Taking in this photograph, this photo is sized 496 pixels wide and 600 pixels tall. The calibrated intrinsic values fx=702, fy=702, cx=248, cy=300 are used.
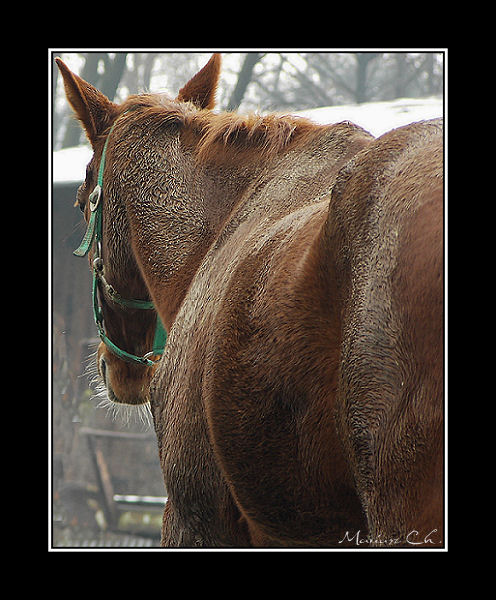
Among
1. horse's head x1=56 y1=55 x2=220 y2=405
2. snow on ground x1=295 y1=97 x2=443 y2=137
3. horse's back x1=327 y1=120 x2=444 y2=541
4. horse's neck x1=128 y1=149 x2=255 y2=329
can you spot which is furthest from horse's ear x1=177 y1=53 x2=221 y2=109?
snow on ground x1=295 y1=97 x2=443 y2=137

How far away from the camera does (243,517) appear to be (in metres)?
2.07

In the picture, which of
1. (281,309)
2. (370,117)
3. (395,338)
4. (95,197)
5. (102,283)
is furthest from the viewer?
(370,117)

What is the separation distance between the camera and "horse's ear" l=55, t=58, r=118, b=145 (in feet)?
9.04

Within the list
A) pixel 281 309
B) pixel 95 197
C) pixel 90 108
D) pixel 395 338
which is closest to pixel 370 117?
pixel 90 108

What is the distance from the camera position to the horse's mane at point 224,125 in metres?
2.43

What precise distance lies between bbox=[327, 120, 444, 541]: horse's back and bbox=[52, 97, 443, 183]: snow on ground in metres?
3.45

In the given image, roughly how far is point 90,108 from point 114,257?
60cm

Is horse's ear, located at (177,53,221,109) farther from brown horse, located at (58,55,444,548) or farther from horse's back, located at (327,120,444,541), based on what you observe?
horse's back, located at (327,120,444,541)

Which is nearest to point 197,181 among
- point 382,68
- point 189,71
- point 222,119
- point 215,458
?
point 222,119

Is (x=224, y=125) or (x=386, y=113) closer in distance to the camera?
(x=224, y=125)

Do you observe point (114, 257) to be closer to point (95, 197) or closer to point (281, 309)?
point (95, 197)

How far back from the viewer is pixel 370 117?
5.55 meters

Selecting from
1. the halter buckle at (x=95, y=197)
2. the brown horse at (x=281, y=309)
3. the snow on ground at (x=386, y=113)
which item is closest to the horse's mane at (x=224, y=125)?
the brown horse at (x=281, y=309)
